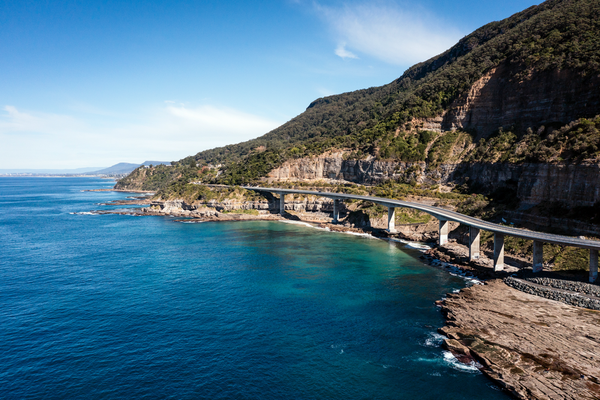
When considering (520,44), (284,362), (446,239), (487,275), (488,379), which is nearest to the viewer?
(488,379)

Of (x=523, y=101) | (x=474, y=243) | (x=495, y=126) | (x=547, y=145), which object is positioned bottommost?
(x=474, y=243)

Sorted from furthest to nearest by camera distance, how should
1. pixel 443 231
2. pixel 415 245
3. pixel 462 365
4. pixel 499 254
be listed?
pixel 415 245
pixel 443 231
pixel 499 254
pixel 462 365

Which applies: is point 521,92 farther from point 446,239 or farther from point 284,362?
point 284,362

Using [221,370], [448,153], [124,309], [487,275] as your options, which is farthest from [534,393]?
[448,153]

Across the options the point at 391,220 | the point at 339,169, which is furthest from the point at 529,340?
the point at 339,169

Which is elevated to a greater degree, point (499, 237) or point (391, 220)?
point (499, 237)

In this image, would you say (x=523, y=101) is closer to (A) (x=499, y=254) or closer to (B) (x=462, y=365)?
(A) (x=499, y=254)
